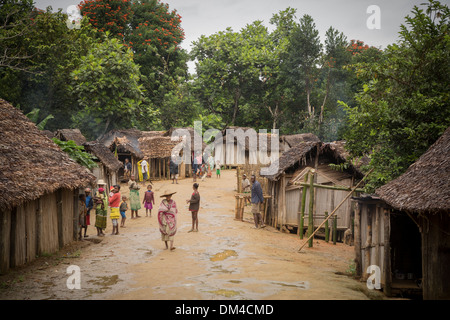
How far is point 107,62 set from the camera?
27391 millimetres

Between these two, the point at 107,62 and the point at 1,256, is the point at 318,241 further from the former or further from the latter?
the point at 107,62

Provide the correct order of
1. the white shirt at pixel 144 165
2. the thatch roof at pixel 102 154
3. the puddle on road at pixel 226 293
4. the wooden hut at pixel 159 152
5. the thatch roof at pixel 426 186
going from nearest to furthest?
1. the thatch roof at pixel 426 186
2. the puddle on road at pixel 226 293
3. the thatch roof at pixel 102 154
4. the white shirt at pixel 144 165
5. the wooden hut at pixel 159 152

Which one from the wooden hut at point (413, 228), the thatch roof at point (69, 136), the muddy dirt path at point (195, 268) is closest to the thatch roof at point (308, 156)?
the muddy dirt path at point (195, 268)

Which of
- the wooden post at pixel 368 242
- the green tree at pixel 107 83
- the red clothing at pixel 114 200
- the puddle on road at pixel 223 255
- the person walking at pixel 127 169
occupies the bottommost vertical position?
the puddle on road at pixel 223 255

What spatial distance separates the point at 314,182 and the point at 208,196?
8.16 metres

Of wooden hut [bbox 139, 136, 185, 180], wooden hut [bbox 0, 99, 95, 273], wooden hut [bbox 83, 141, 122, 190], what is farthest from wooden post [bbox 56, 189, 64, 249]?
wooden hut [bbox 139, 136, 185, 180]

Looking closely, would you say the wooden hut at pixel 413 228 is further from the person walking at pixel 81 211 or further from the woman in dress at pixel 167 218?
the person walking at pixel 81 211

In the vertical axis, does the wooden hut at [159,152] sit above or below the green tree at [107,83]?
below

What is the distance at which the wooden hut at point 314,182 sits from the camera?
1684 centimetres

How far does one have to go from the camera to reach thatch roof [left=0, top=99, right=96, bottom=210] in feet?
29.8

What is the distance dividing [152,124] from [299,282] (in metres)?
29.7

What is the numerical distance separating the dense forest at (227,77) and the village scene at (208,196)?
0.10 metres
